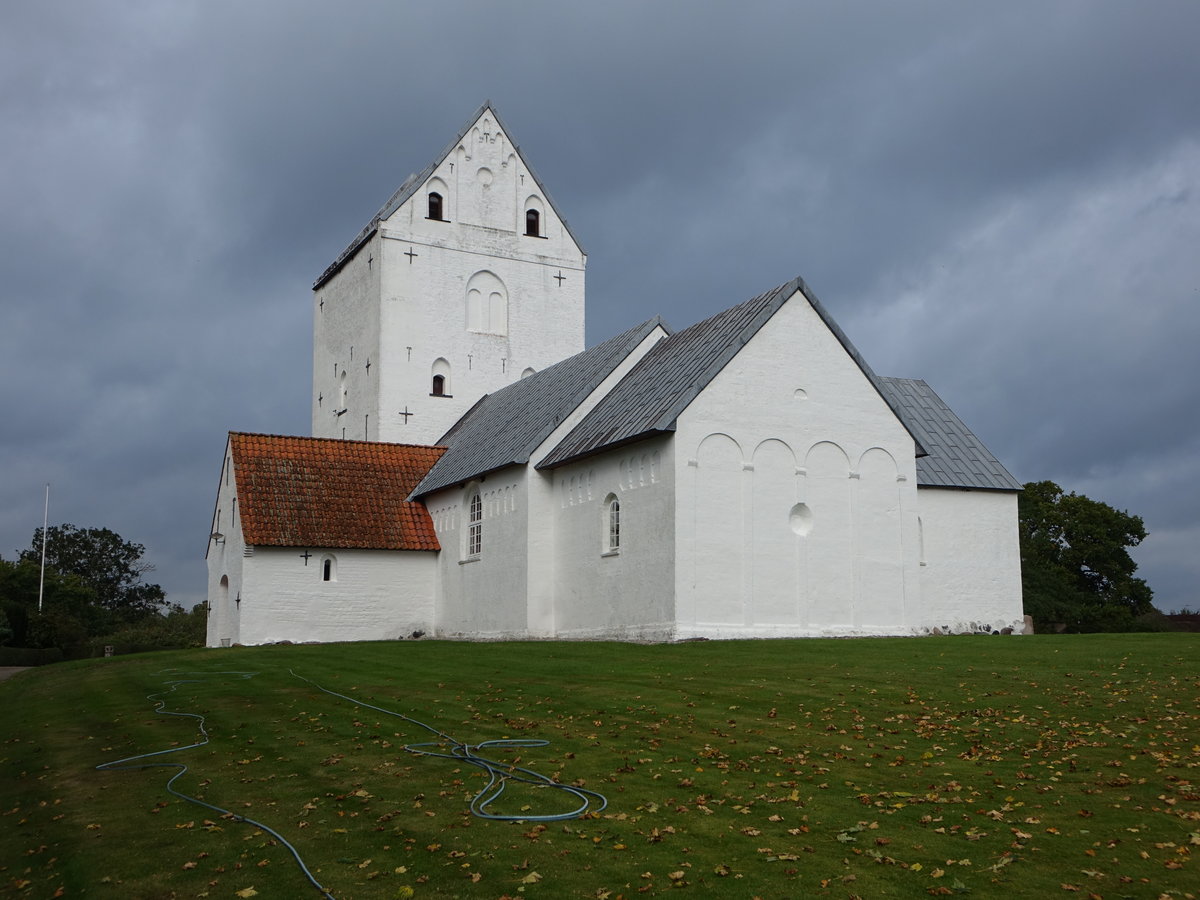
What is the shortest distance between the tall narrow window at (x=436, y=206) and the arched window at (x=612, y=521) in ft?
65.8

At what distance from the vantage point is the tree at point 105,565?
85625 millimetres

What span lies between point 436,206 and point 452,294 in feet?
10.9

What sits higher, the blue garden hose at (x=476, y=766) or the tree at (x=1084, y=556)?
the tree at (x=1084, y=556)

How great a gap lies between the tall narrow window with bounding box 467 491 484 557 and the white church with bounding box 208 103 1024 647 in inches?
3.6

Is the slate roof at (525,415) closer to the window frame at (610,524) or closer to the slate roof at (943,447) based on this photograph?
the window frame at (610,524)

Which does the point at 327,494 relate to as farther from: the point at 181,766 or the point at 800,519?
the point at 181,766

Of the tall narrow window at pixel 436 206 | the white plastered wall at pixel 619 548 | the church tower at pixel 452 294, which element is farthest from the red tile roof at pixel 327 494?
the tall narrow window at pixel 436 206

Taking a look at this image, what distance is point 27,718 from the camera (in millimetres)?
18109

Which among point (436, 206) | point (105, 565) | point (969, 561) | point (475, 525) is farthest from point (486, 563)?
point (105, 565)

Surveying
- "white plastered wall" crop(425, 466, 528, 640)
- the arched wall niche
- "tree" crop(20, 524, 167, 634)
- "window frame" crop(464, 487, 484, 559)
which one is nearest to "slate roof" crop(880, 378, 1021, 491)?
"white plastered wall" crop(425, 466, 528, 640)

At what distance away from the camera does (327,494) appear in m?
35.1

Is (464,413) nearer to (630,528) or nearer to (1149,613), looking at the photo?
(630,528)

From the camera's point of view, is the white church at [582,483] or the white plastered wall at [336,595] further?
the white plastered wall at [336,595]

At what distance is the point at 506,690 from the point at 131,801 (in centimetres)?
658
